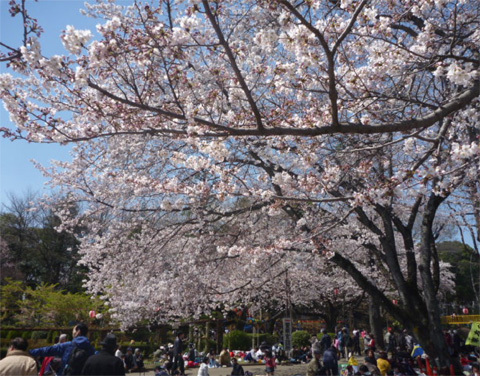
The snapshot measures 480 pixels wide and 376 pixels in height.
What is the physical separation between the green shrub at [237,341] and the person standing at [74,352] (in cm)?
1375

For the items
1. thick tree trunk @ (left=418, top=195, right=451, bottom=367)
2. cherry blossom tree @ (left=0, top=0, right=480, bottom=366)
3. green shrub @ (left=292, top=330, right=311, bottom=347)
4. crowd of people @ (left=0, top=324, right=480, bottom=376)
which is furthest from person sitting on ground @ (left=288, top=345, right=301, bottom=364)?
thick tree trunk @ (left=418, top=195, right=451, bottom=367)

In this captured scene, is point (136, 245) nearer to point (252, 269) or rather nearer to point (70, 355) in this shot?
point (252, 269)

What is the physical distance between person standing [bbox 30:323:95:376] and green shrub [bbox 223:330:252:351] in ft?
45.1

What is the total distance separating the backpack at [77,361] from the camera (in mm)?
4254

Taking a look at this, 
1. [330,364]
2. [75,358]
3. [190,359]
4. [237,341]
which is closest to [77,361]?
[75,358]

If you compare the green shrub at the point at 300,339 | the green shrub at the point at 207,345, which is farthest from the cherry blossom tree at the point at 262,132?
the green shrub at the point at 300,339

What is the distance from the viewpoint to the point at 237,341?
17.4m

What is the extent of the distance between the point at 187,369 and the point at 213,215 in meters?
7.34

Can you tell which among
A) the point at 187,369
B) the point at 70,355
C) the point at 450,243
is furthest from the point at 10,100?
the point at 450,243

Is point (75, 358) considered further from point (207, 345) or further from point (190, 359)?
point (207, 345)

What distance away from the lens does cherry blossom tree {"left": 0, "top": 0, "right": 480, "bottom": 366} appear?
407cm

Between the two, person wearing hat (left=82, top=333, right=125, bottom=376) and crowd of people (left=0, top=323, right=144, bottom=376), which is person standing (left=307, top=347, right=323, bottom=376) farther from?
person wearing hat (left=82, top=333, right=125, bottom=376)

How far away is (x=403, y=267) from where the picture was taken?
15.5 m

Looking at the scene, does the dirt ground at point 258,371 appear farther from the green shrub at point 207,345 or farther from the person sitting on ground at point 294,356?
the green shrub at point 207,345
